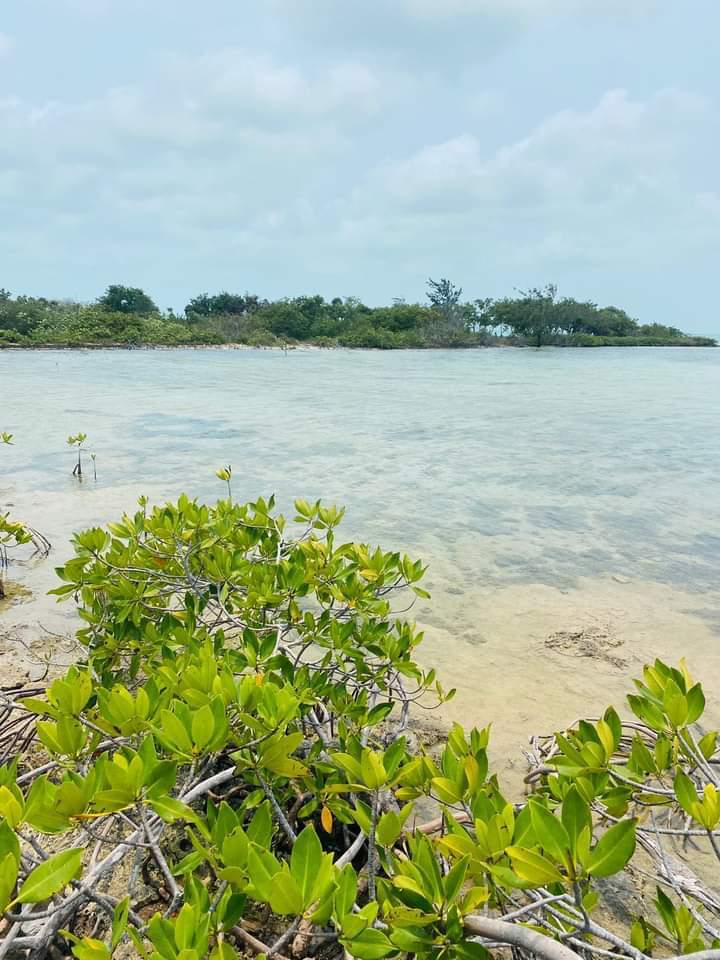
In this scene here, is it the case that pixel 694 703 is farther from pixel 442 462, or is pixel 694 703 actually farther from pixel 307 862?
pixel 442 462

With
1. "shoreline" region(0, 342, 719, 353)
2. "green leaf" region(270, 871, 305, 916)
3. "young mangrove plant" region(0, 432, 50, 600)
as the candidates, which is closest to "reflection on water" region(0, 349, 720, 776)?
"young mangrove plant" region(0, 432, 50, 600)

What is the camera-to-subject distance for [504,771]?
180cm

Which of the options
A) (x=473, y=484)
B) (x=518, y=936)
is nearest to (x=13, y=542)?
(x=473, y=484)

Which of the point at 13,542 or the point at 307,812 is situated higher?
the point at 307,812

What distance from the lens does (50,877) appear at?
64 centimetres

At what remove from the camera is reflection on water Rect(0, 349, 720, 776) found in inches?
116

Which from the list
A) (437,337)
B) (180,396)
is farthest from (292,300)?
(180,396)

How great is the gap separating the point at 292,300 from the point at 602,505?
4731 cm

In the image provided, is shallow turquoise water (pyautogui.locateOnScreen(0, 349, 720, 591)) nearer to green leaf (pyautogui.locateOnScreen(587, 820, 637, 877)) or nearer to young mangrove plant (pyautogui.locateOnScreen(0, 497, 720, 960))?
young mangrove plant (pyautogui.locateOnScreen(0, 497, 720, 960))

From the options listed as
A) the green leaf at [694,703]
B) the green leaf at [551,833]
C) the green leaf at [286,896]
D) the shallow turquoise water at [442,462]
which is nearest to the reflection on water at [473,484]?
the shallow turquoise water at [442,462]

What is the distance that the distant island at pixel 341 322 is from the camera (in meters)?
36.1

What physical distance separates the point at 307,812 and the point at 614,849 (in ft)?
2.14

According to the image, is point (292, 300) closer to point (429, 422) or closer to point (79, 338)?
point (79, 338)

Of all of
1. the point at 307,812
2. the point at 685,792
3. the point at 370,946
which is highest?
the point at 685,792
